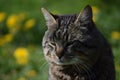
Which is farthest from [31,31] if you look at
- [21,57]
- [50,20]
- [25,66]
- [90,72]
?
[90,72]

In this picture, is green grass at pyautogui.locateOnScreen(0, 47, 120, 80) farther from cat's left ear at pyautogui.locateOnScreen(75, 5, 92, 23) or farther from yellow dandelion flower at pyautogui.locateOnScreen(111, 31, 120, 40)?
cat's left ear at pyautogui.locateOnScreen(75, 5, 92, 23)

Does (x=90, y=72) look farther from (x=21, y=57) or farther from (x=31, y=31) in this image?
(x=31, y=31)

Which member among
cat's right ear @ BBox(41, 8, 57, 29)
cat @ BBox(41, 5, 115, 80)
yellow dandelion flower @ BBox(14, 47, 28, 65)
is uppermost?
cat's right ear @ BBox(41, 8, 57, 29)

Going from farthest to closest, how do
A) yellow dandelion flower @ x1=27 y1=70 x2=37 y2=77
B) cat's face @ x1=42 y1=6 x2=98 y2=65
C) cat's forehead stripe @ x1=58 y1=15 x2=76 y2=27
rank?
yellow dandelion flower @ x1=27 y1=70 x2=37 y2=77
cat's forehead stripe @ x1=58 y1=15 x2=76 y2=27
cat's face @ x1=42 y1=6 x2=98 y2=65

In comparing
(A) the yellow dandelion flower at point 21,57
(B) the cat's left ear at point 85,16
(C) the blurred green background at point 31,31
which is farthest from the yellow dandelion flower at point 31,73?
(B) the cat's left ear at point 85,16

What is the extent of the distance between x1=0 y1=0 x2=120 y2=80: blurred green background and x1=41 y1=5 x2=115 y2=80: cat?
4.95ft

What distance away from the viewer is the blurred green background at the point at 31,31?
27.1 ft

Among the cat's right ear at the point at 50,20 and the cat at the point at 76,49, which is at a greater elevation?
the cat's right ear at the point at 50,20

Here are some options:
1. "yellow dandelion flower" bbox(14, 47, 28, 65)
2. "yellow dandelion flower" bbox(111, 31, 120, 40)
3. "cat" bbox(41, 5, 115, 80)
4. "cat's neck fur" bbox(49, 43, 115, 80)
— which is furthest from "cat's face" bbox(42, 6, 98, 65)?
"yellow dandelion flower" bbox(111, 31, 120, 40)

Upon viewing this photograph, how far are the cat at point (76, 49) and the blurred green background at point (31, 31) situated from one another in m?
1.51

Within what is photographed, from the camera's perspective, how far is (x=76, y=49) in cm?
547

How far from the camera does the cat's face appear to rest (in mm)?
5422

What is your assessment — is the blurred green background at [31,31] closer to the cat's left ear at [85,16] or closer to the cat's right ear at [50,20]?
the cat's right ear at [50,20]

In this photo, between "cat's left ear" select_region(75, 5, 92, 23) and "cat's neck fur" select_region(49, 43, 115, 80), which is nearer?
"cat's left ear" select_region(75, 5, 92, 23)
